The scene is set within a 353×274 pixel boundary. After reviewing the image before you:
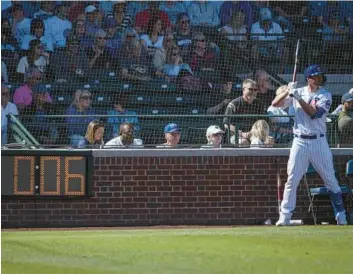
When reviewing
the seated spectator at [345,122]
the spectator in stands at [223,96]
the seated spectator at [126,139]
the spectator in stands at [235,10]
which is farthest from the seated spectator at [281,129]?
the spectator in stands at [235,10]

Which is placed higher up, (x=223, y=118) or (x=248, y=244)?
(x=223, y=118)

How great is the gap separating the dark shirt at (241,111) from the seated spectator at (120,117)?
1278 millimetres

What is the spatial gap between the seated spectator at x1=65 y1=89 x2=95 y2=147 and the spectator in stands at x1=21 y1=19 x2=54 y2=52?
43.3 inches

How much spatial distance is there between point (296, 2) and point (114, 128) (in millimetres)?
4688

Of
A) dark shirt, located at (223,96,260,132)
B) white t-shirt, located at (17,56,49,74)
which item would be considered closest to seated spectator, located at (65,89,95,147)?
white t-shirt, located at (17,56,49,74)

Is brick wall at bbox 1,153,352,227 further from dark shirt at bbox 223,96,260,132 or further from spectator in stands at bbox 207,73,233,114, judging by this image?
spectator in stands at bbox 207,73,233,114

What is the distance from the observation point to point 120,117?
1588 cm

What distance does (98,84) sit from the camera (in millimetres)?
17203

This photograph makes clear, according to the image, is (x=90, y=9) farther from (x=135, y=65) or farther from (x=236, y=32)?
(x=236, y=32)

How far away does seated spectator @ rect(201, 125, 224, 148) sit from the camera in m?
15.4

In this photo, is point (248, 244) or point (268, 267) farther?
point (248, 244)

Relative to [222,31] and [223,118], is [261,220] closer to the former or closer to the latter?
[223,118]

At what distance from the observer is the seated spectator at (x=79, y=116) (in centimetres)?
1591

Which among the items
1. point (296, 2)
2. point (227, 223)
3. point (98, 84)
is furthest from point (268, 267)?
point (296, 2)
